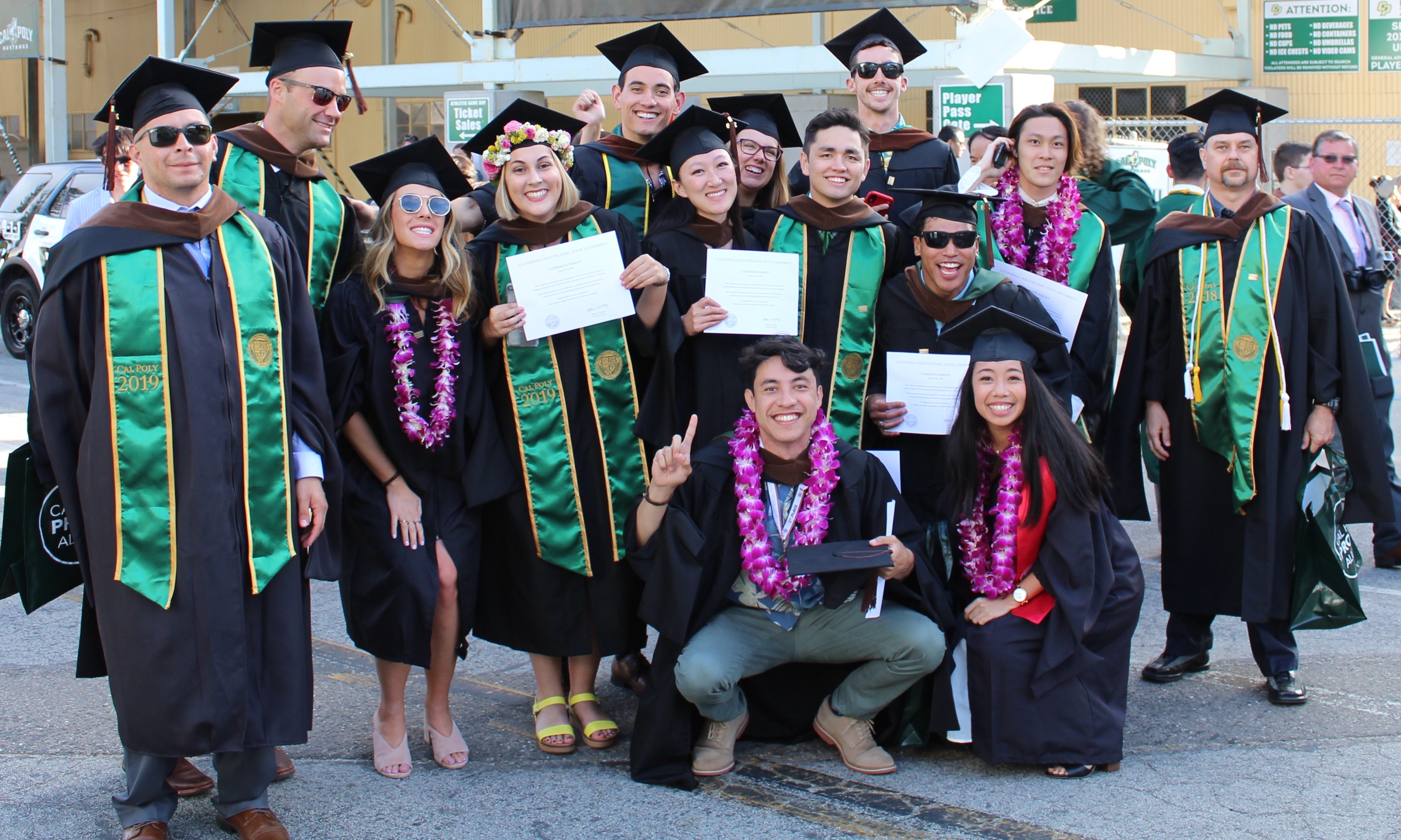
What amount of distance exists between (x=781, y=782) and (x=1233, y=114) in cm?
284

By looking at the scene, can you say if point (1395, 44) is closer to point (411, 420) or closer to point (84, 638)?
point (411, 420)

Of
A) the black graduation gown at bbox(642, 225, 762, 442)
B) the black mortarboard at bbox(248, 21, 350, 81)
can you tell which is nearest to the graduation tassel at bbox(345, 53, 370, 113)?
the black mortarboard at bbox(248, 21, 350, 81)

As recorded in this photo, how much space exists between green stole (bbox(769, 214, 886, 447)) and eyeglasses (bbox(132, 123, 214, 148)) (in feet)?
6.31

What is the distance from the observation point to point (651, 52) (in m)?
5.27

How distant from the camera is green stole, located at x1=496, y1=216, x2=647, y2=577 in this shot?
4.29 m

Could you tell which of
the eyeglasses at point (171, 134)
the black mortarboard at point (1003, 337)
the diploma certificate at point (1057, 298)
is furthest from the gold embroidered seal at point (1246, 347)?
the eyeglasses at point (171, 134)

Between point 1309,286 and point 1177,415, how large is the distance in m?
0.63

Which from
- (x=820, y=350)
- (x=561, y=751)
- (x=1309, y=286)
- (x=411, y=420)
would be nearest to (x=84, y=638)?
(x=411, y=420)

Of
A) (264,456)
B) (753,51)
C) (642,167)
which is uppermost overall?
(753,51)

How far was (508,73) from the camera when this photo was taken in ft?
51.7

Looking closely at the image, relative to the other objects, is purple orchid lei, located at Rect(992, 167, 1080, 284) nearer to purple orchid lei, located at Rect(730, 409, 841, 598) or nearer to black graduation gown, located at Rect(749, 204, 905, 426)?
black graduation gown, located at Rect(749, 204, 905, 426)

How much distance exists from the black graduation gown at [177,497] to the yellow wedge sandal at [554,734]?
1.07 m

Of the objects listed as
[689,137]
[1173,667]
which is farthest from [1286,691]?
[689,137]

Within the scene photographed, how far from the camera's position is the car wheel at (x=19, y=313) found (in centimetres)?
1257
